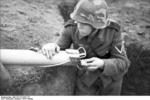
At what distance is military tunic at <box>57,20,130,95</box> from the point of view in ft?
5.27

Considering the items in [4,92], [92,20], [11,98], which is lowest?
[4,92]

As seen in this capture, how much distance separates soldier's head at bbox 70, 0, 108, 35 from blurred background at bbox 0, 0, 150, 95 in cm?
58

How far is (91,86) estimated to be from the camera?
5.91 ft

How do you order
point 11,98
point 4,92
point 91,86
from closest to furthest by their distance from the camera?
point 11,98
point 91,86
point 4,92

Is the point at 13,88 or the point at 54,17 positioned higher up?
the point at 54,17

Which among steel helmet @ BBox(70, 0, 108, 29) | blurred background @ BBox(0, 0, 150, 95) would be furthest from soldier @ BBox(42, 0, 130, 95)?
blurred background @ BBox(0, 0, 150, 95)

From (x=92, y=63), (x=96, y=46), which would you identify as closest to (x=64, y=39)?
(x=96, y=46)

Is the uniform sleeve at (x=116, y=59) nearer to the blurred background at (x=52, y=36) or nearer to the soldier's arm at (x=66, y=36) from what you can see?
the soldier's arm at (x=66, y=36)

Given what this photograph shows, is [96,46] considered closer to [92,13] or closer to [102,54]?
[102,54]

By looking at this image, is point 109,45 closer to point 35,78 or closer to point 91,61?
point 91,61

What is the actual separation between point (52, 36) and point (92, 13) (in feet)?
4.00

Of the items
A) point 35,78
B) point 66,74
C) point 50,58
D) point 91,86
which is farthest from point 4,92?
point 50,58

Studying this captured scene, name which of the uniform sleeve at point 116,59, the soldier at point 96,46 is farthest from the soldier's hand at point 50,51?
the uniform sleeve at point 116,59

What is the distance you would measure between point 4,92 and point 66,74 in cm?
42
